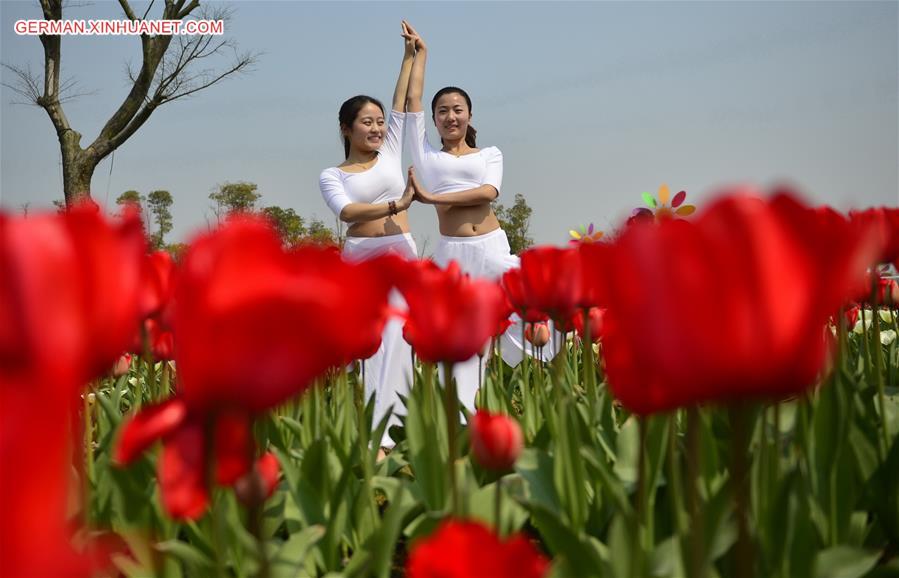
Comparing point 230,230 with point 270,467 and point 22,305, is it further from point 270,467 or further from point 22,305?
point 270,467

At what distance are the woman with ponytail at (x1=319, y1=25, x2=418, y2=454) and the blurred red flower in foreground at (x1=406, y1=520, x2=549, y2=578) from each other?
455 centimetres

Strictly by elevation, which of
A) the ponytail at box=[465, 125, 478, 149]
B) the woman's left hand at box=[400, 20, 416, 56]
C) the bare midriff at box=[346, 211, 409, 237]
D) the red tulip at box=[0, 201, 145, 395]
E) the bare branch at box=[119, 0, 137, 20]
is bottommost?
the red tulip at box=[0, 201, 145, 395]

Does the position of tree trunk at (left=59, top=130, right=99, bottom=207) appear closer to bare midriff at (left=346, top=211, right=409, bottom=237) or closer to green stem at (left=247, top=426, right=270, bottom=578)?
bare midriff at (left=346, top=211, right=409, bottom=237)

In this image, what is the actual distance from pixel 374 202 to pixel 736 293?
4894mm

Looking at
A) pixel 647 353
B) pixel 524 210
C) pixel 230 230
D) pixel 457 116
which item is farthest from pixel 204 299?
pixel 524 210

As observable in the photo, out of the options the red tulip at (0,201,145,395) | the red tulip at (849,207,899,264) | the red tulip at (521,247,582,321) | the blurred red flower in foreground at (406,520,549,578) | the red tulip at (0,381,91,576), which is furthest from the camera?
the red tulip at (849,207,899,264)

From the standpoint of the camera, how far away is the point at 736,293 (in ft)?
2.46

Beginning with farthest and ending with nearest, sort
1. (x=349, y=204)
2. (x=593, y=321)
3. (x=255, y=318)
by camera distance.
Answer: (x=349, y=204) < (x=593, y=321) < (x=255, y=318)

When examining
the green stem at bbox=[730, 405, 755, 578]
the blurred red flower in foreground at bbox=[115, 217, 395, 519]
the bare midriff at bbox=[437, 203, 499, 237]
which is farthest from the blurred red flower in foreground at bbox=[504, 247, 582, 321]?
the bare midriff at bbox=[437, 203, 499, 237]

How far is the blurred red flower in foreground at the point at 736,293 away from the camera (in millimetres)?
744

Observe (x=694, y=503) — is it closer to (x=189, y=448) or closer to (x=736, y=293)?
(x=736, y=293)

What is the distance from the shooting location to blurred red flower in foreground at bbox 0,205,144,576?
0.37 metres

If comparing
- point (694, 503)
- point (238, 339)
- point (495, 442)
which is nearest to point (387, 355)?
point (495, 442)

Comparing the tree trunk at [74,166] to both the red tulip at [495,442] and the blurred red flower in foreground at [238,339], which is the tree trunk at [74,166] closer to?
the red tulip at [495,442]
